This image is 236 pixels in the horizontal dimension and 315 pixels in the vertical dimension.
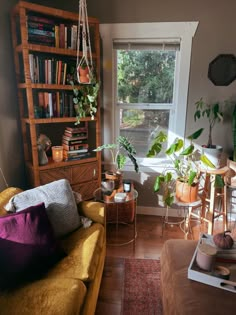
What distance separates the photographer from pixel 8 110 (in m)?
2.16

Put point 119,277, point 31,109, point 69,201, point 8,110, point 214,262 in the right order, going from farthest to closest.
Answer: point 8,110 → point 31,109 → point 119,277 → point 69,201 → point 214,262

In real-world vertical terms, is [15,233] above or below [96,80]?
below

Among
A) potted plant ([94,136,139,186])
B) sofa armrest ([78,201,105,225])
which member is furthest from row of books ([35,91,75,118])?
sofa armrest ([78,201,105,225])

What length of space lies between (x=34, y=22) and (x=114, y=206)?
193 centimetres

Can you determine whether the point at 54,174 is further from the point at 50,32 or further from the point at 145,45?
the point at 145,45

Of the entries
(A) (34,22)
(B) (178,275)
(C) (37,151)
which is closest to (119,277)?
(B) (178,275)

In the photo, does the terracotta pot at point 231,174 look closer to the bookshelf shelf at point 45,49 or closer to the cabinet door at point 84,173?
the cabinet door at point 84,173

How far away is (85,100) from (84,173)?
74 cm

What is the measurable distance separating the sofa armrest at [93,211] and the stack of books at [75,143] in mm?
652

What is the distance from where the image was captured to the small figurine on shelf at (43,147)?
2217 mm

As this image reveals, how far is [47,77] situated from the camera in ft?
7.00

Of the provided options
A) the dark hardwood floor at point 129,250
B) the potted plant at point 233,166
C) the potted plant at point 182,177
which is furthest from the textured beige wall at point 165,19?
the dark hardwood floor at point 129,250

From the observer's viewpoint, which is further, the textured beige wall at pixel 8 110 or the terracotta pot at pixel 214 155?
the terracotta pot at pixel 214 155

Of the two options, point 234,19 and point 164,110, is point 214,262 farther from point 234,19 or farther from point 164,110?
point 234,19
